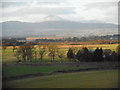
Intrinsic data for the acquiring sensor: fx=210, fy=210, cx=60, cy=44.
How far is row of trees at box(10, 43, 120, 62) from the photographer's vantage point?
4340mm

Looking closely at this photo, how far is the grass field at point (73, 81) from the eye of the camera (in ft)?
14.0

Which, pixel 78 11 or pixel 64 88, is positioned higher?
pixel 78 11

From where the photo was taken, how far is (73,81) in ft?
14.0

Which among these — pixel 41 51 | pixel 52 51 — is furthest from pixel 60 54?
pixel 41 51

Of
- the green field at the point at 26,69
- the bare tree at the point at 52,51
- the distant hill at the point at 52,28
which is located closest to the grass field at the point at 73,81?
the green field at the point at 26,69

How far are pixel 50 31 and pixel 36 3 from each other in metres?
0.64

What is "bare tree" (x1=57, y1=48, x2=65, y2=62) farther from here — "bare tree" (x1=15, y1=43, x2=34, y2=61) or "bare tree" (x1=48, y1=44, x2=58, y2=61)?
"bare tree" (x1=15, y1=43, x2=34, y2=61)

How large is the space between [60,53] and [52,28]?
0.55m

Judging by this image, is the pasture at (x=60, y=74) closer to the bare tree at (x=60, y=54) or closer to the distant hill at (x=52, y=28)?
the bare tree at (x=60, y=54)

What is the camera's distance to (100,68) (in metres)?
4.38

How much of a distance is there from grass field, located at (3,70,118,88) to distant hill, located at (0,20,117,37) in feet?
2.87

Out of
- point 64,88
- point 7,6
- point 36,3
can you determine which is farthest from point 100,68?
point 7,6

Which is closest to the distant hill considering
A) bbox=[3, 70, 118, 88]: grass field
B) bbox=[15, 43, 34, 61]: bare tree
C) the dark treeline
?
bbox=[15, 43, 34, 61]: bare tree

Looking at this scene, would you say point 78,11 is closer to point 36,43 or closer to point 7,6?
point 36,43
